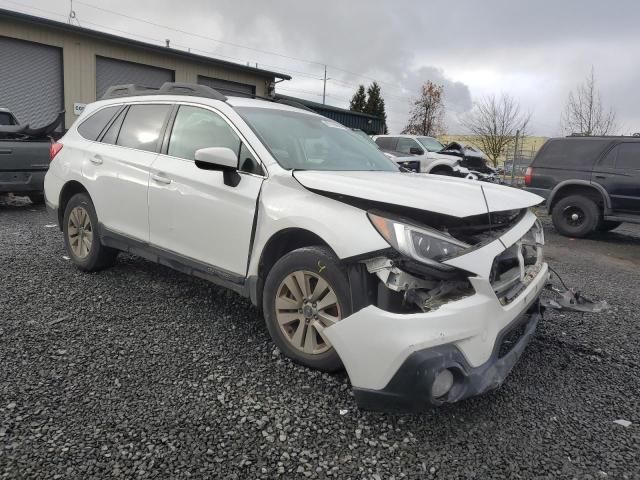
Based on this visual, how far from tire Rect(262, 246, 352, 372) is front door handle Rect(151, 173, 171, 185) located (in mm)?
1264

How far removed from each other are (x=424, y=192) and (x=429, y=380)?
1.00m

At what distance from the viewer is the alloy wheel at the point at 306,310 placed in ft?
9.15

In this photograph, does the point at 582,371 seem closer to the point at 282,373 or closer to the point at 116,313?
the point at 282,373

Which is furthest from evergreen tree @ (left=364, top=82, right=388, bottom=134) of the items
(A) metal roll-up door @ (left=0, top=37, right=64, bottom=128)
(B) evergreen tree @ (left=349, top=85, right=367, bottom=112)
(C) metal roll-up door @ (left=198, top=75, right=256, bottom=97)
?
(A) metal roll-up door @ (left=0, top=37, right=64, bottom=128)

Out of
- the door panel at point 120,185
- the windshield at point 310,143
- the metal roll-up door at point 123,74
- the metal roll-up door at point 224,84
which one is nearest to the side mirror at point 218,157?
the windshield at point 310,143

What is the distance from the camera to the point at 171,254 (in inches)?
150

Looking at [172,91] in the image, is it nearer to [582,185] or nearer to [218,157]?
[218,157]

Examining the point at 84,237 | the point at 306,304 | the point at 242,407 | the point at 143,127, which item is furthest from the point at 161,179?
the point at 242,407

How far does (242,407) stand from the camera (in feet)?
8.66

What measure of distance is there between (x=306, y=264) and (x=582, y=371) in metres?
1.94

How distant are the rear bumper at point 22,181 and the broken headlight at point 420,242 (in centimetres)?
765

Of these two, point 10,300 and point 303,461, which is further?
point 10,300

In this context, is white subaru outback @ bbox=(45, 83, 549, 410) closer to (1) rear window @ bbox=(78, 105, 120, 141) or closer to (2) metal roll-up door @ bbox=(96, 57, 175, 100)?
(1) rear window @ bbox=(78, 105, 120, 141)

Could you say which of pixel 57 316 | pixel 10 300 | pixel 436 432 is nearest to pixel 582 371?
pixel 436 432
